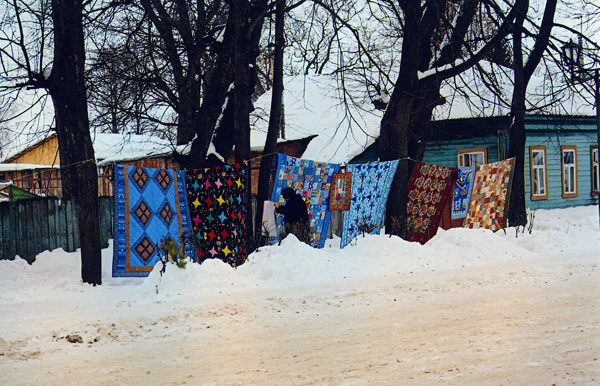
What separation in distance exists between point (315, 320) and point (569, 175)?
73.2 feet

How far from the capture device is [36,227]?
12.0 m

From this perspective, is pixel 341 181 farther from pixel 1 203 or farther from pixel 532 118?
Result: pixel 532 118

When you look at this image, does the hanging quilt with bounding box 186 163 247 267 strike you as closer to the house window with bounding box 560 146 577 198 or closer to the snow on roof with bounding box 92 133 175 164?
the snow on roof with bounding box 92 133 175 164

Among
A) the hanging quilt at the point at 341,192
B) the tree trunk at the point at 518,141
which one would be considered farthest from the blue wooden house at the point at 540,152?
the hanging quilt at the point at 341,192

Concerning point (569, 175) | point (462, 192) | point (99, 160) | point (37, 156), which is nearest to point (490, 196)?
point (462, 192)

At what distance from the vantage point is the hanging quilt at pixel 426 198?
14195 mm

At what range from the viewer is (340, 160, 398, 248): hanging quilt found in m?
13.0

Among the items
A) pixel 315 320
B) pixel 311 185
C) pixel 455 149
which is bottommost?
pixel 315 320

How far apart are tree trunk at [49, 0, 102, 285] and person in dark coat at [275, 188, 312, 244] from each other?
3671 mm

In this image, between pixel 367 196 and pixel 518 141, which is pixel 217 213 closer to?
pixel 367 196

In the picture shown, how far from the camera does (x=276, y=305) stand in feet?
26.8

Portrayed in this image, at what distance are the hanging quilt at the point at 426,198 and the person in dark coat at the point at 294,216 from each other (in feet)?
9.45

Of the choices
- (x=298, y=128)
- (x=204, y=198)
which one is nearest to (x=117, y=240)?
(x=204, y=198)

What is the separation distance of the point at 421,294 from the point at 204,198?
4022 mm
